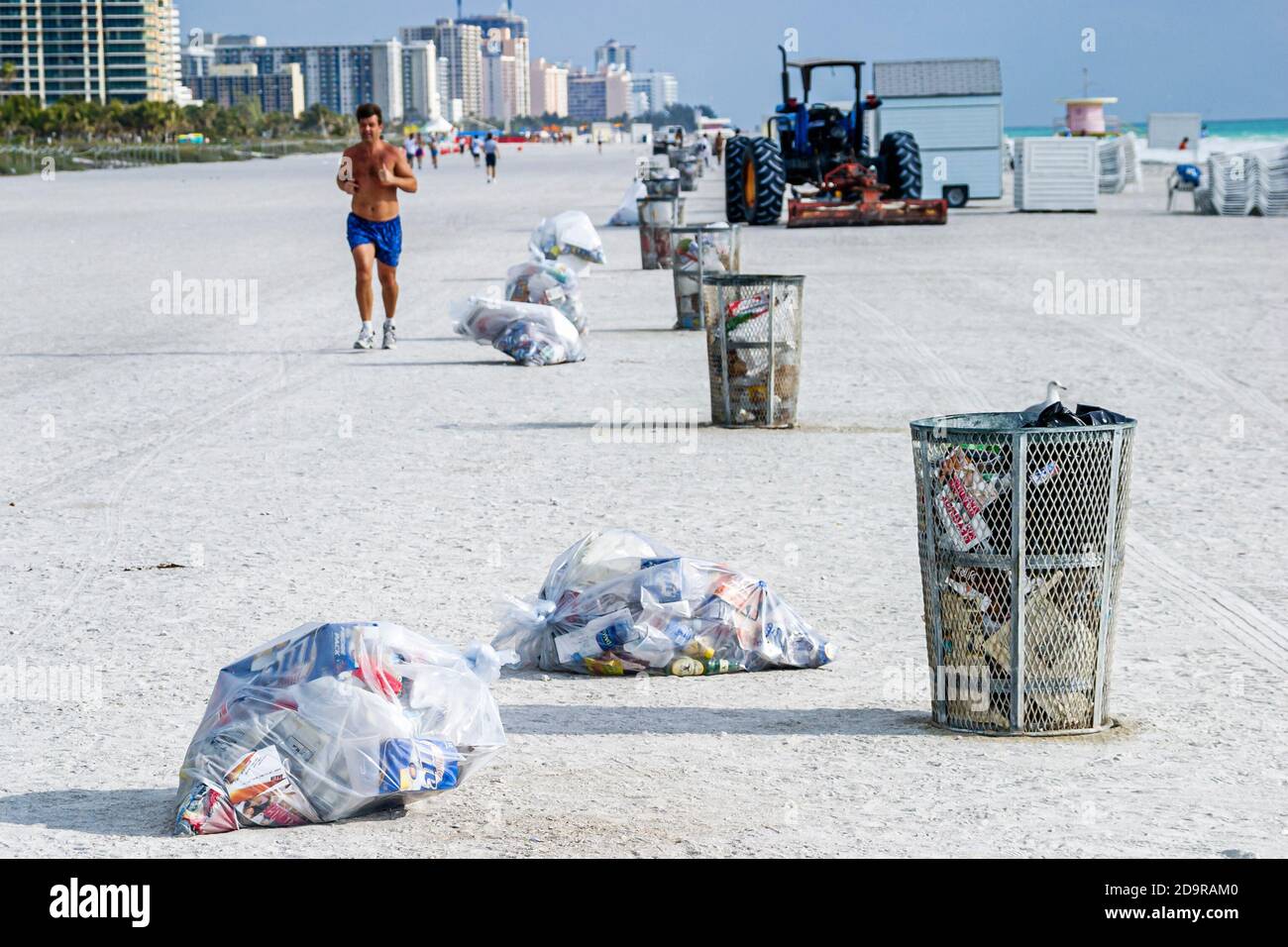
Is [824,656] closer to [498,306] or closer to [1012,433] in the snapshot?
[1012,433]

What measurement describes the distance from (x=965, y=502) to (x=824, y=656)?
109cm

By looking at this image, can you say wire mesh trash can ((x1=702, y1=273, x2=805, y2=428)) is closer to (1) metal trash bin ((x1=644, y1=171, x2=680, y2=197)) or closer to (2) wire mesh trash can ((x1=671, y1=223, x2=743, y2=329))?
(2) wire mesh trash can ((x1=671, y1=223, x2=743, y2=329))

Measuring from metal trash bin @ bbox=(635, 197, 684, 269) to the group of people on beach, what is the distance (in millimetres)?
8277

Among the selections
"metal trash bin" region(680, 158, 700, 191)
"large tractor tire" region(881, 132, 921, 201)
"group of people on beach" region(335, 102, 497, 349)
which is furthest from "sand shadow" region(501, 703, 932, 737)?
"metal trash bin" region(680, 158, 700, 191)

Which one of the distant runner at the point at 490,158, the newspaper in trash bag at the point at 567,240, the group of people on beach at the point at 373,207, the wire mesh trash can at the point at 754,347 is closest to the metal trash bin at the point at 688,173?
the distant runner at the point at 490,158

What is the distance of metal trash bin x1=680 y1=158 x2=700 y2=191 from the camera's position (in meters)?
54.3

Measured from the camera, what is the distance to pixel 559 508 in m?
8.01

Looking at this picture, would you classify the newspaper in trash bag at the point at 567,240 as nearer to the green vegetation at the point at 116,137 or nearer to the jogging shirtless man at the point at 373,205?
the jogging shirtless man at the point at 373,205

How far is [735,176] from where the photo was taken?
32.2 metres

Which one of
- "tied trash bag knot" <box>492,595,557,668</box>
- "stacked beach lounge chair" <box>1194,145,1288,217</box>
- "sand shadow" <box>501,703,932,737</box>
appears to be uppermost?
"stacked beach lounge chair" <box>1194,145,1288,217</box>

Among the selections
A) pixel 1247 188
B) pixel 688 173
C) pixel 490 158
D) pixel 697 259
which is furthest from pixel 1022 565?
pixel 490 158

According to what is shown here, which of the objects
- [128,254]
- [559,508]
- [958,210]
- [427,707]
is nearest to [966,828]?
[427,707]
